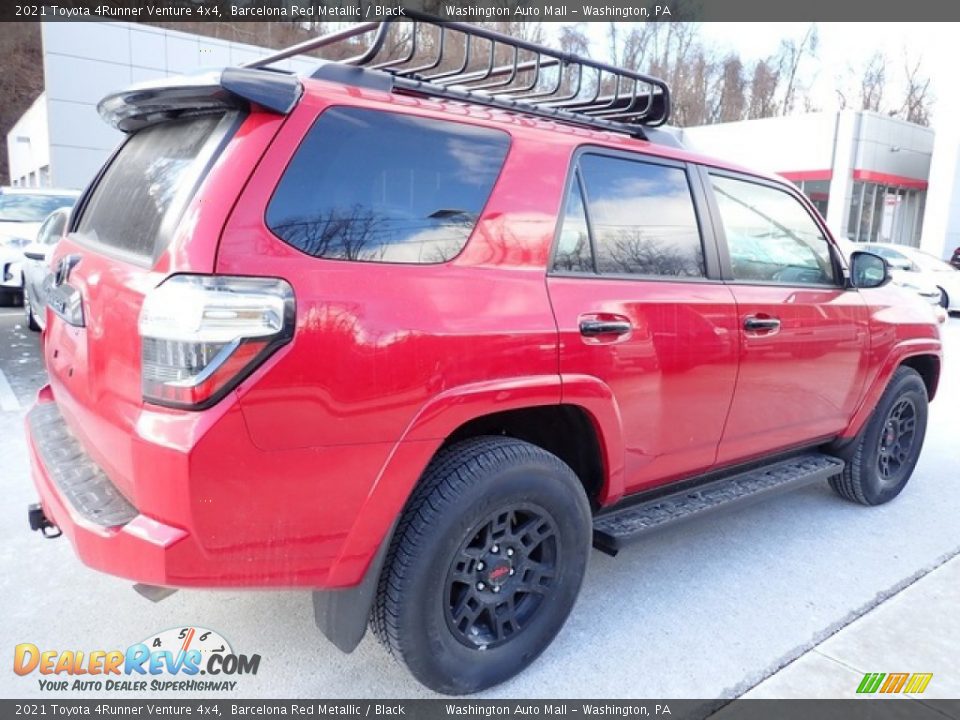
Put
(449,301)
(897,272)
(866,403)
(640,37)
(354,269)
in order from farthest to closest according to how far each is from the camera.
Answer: (640,37) → (897,272) → (866,403) → (449,301) → (354,269)

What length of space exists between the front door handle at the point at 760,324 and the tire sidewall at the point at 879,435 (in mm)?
1363

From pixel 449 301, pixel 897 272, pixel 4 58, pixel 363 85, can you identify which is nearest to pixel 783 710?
pixel 449 301

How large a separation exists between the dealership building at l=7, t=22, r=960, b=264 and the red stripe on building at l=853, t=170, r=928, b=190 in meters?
0.04

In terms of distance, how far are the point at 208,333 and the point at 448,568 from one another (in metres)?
1.05

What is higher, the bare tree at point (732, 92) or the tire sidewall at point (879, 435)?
the bare tree at point (732, 92)

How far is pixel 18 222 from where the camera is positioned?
9867 millimetres

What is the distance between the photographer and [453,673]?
7.93ft

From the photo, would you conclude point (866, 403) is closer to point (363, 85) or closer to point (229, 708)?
point (363, 85)

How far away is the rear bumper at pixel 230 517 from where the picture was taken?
186cm

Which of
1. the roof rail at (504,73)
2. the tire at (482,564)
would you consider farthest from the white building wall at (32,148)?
the tire at (482,564)

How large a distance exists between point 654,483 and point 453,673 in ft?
3.92

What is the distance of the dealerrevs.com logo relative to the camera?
2.55m

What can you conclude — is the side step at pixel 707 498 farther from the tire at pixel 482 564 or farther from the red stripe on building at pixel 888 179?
the red stripe on building at pixel 888 179

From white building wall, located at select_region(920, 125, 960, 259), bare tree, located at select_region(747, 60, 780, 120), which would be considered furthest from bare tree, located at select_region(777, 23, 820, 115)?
white building wall, located at select_region(920, 125, 960, 259)
